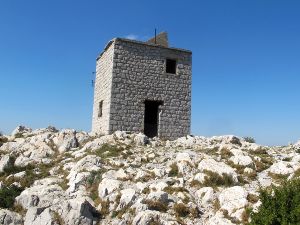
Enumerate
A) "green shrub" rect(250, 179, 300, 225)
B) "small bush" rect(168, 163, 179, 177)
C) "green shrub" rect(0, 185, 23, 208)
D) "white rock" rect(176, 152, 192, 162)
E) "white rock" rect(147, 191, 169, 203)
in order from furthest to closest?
1. "white rock" rect(176, 152, 192, 162)
2. "small bush" rect(168, 163, 179, 177)
3. "green shrub" rect(0, 185, 23, 208)
4. "white rock" rect(147, 191, 169, 203)
5. "green shrub" rect(250, 179, 300, 225)

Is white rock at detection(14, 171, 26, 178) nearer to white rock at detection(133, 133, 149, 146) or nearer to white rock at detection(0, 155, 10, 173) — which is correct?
white rock at detection(0, 155, 10, 173)

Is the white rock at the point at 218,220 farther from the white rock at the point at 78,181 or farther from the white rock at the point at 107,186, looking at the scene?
the white rock at the point at 78,181

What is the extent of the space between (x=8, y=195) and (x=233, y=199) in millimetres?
10449

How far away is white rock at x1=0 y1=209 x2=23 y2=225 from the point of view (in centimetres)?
1445

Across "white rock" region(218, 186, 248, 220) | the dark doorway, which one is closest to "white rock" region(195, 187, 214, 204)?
"white rock" region(218, 186, 248, 220)

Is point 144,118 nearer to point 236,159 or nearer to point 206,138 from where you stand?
point 206,138

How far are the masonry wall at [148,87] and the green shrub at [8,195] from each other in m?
9.24

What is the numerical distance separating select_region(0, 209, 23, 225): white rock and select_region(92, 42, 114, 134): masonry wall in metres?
10.9

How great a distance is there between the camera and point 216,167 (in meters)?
17.1

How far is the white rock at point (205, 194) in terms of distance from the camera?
1484 cm

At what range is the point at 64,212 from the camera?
14359mm

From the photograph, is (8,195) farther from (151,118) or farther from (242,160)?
(151,118)

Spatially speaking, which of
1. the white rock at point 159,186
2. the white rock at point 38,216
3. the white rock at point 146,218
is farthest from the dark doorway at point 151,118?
the white rock at point 146,218

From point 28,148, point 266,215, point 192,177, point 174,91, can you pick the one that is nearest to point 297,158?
point 192,177
